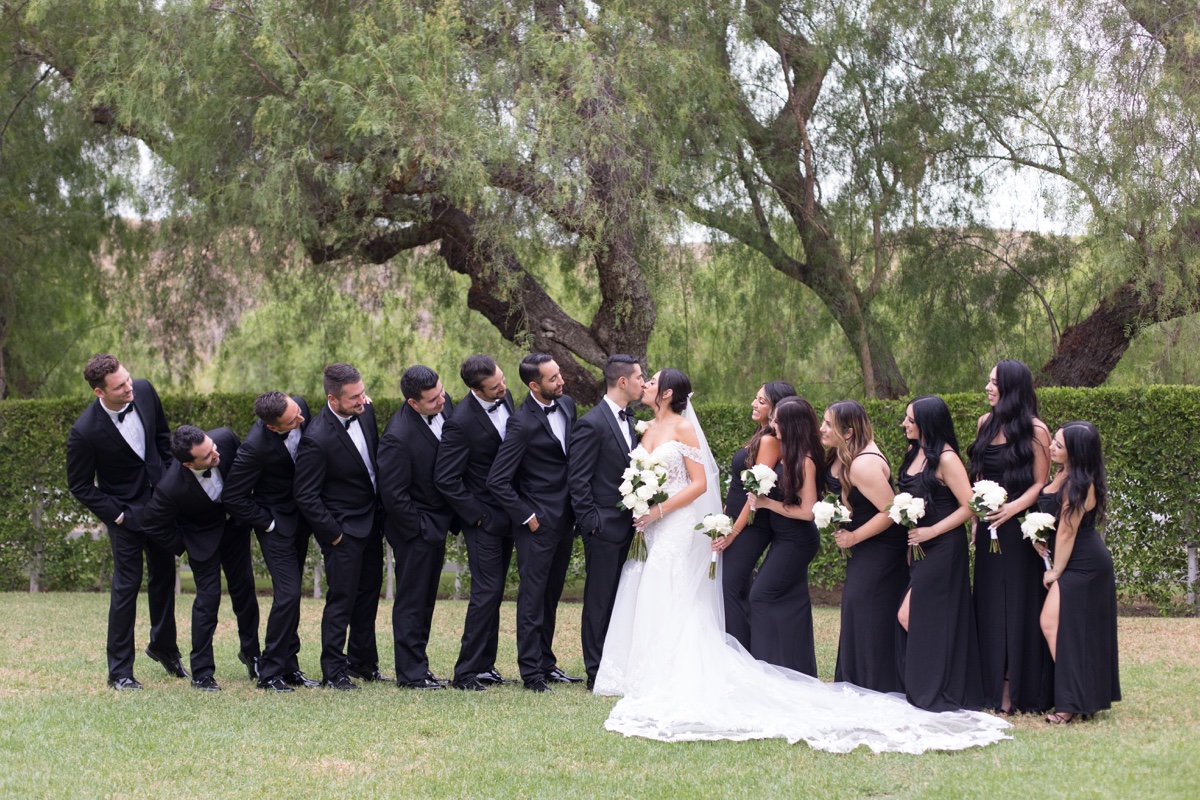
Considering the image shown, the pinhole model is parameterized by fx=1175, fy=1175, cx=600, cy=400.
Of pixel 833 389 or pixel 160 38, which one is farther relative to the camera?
pixel 833 389

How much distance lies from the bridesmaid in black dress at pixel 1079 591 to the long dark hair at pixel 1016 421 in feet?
0.76

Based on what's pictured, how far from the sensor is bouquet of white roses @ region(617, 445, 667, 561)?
297 inches

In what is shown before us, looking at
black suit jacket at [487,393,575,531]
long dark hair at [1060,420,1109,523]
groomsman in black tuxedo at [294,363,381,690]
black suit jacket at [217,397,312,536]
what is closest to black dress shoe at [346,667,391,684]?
groomsman in black tuxedo at [294,363,381,690]

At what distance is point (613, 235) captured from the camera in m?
12.2

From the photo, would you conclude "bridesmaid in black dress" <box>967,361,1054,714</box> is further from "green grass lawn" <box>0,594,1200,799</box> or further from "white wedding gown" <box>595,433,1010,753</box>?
"white wedding gown" <box>595,433,1010,753</box>

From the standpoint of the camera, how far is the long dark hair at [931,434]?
6941 millimetres

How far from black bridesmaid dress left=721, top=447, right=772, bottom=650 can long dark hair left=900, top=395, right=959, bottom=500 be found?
124 centimetres

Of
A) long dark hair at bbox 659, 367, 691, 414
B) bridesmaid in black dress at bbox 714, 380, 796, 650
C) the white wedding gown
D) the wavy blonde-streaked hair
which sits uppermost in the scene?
long dark hair at bbox 659, 367, 691, 414

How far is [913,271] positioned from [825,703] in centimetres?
899

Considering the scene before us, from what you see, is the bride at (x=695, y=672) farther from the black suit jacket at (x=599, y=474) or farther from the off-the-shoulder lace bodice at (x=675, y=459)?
the black suit jacket at (x=599, y=474)

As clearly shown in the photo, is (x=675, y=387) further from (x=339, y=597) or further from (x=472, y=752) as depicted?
(x=472, y=752)

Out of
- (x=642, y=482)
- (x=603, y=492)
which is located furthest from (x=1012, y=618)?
(x=603, y=492)

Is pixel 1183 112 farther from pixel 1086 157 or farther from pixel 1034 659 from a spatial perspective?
pixel 1034 659

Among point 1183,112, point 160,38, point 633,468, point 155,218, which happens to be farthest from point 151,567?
point 1183,112
